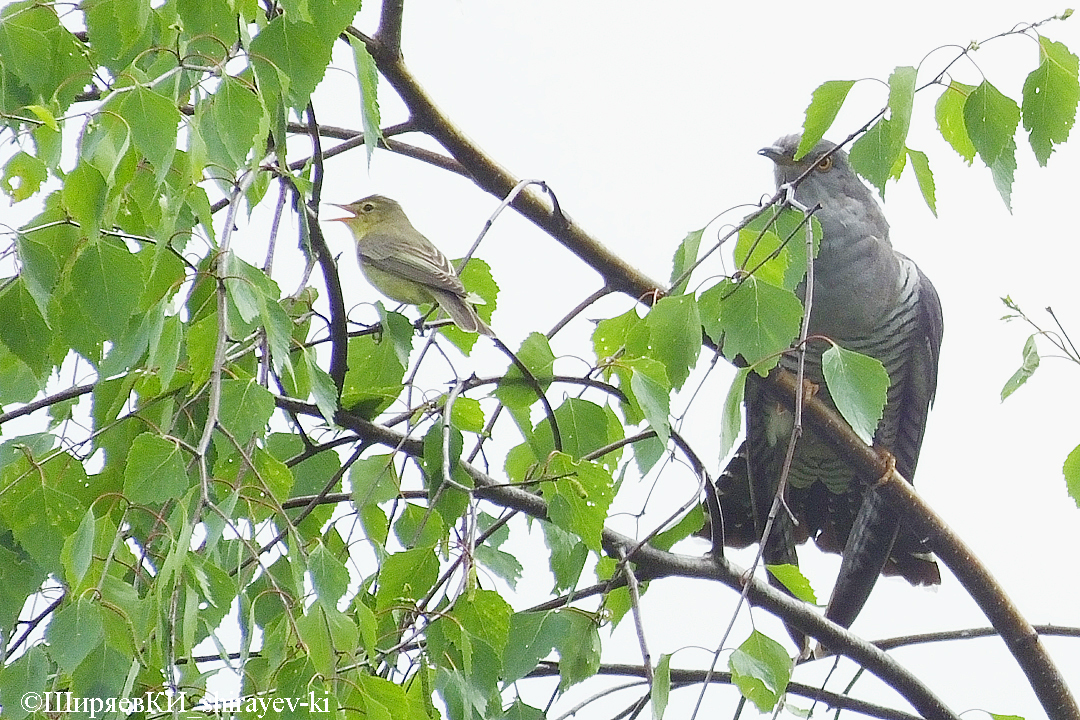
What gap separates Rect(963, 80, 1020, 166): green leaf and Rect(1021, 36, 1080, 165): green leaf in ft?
0.06

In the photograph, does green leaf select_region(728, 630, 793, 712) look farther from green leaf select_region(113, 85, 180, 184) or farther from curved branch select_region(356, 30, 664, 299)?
green leaf select_region(113, 85, 180, 184)

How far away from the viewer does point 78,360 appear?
1.70 meters

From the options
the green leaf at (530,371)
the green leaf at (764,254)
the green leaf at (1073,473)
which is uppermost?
the green leaf at (764,254)

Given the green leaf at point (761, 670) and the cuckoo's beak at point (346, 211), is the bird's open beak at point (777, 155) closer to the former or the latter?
the cuckoo's beak at point (346, 211)

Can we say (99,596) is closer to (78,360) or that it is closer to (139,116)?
(139,116)

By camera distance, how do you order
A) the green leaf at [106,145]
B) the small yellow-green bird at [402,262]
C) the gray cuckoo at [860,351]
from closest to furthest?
the green leaf at [106,145] < the small yellow-green bird at [402,262] < the gray cuckoo at [860,351]

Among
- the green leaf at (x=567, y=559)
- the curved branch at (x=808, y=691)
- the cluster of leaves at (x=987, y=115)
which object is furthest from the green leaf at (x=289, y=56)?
the curved branch at (x=808, y=691)

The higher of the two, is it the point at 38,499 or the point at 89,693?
the point at 38,499

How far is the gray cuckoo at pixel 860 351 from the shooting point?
129 inches

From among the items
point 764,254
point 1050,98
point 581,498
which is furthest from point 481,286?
point 1050,98

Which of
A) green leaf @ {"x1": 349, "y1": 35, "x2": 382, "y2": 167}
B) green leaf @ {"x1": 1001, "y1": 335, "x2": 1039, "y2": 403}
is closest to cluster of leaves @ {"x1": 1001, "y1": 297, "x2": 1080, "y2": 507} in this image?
green leaf @ {"x1": 1001, "y1": 335, "x2": 1039, "y2": 403}

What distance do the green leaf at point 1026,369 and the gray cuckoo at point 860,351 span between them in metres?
1.51

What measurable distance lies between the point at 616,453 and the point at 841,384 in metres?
0.54

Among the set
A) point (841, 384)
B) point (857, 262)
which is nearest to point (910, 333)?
point (857, 262)
